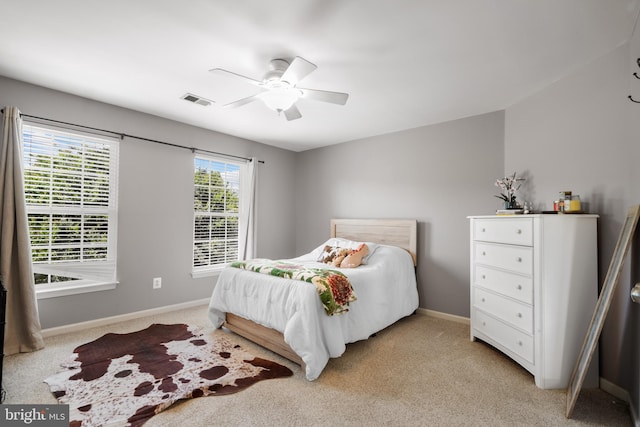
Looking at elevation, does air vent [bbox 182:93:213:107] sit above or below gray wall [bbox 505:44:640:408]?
above

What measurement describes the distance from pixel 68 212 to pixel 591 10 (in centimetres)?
454

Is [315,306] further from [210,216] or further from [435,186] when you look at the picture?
[210,216]

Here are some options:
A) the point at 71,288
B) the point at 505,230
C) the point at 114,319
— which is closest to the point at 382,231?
the point at 505,230

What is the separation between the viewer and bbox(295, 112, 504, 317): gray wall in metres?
3.46

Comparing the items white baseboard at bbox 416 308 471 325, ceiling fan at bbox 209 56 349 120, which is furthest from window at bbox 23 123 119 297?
white baseboard at bbox 416 308 471 325

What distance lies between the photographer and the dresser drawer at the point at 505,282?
90.1 inches

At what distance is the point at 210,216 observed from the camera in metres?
4.29

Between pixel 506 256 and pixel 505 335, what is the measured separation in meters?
0.65

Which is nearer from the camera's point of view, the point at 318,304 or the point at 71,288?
the point at 318,304

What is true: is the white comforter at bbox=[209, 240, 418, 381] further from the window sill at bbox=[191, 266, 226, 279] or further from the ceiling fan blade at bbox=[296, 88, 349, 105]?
the ceiling fan blade at bbox=[296, 88, 349, 105]

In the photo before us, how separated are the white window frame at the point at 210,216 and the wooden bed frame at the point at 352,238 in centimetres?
127

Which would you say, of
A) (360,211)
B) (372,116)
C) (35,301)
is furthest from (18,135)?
(360,211)

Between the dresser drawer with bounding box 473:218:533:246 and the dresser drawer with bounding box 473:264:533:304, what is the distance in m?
0.27

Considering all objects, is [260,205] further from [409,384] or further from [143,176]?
[409,384]
